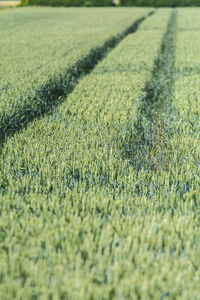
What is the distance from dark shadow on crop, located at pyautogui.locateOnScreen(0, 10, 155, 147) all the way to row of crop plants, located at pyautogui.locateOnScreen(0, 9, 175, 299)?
48 centimetres

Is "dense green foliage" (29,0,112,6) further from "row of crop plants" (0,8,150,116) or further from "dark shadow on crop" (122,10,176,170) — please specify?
"dark shadow on crop" (122,10,176,170)

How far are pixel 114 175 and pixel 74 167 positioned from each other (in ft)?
1.33

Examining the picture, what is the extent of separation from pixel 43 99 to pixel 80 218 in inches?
146

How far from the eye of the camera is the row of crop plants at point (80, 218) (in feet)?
5.46

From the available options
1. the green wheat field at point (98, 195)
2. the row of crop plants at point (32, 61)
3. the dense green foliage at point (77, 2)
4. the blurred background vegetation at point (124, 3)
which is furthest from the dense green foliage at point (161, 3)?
the green wheat field at point (98, 195)

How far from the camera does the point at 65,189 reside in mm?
2723

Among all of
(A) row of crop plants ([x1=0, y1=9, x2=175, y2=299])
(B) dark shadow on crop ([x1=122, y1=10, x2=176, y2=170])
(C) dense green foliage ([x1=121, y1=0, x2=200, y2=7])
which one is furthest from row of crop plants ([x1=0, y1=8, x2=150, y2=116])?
(C) dense green foliage ([x1=121, y1=0, x2=200, y2=7])

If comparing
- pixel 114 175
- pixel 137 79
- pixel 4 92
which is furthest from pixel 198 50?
pixel 114 175

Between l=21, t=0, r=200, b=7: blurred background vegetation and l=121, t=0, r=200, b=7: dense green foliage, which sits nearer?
l=121, t=0, r=200, b=7: dense green foliage

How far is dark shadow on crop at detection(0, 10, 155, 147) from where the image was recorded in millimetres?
4367

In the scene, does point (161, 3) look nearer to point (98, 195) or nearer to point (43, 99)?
point (43, 99)

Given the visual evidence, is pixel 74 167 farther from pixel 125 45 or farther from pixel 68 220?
pixel 125 45

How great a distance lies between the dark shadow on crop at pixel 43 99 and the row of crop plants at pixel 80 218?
478 millimetres

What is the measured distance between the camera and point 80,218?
216 cm
